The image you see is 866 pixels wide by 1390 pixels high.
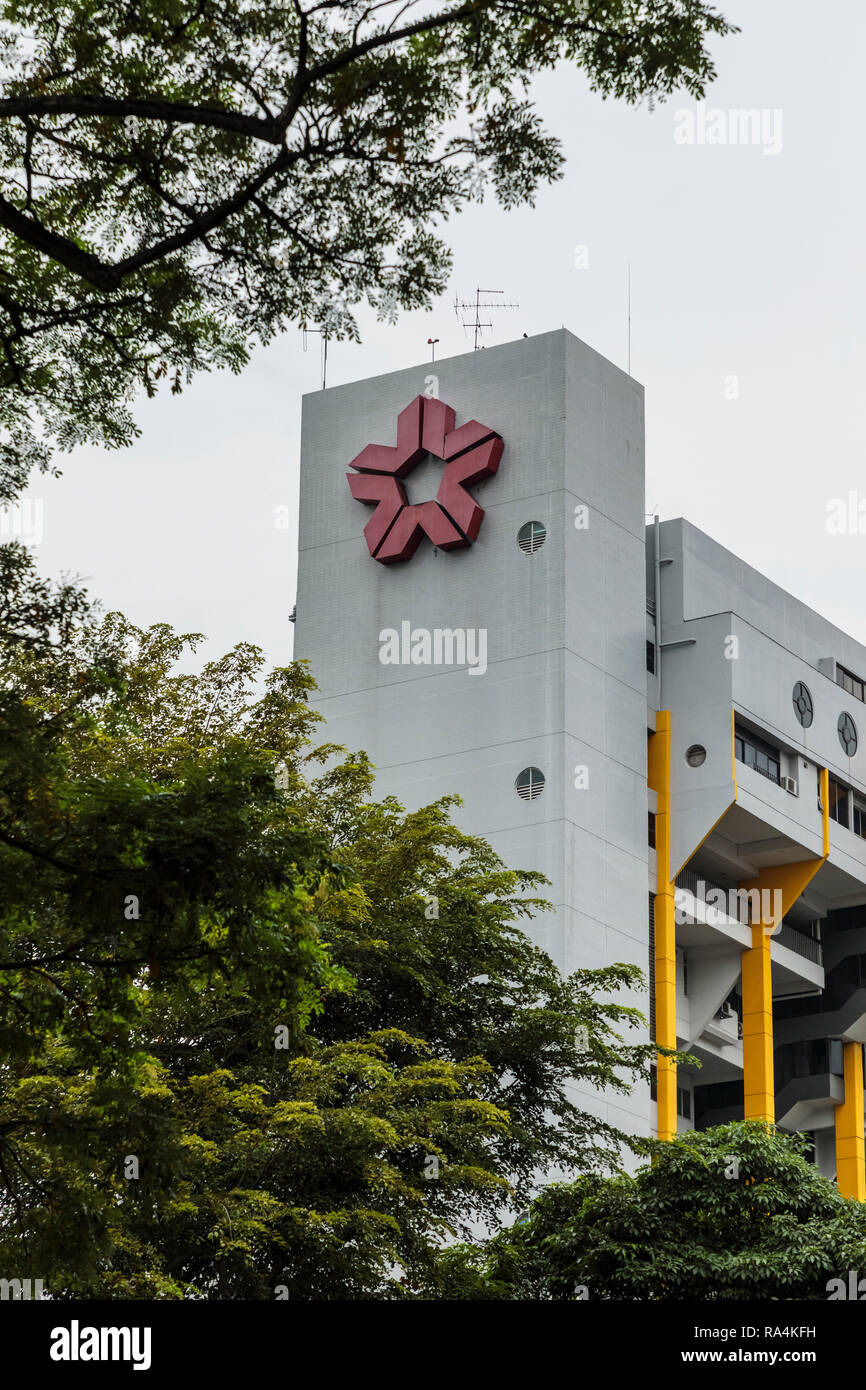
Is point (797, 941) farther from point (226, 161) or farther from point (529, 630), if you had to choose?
point (226, 161)

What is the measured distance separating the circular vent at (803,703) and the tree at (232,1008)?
832 inches

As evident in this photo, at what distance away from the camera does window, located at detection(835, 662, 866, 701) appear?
5422 centimetres

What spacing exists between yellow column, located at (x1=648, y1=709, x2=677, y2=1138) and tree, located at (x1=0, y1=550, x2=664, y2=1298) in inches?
595

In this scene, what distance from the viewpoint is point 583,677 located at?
145 feet

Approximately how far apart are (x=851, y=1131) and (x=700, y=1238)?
33.5 meters

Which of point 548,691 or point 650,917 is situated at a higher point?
point 548,691

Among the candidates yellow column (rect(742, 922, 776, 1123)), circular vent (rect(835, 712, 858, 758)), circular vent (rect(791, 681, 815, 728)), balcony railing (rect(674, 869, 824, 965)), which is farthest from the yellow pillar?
circular vent (rect(835, 712, 858, 758))

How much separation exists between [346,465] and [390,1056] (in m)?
24.1

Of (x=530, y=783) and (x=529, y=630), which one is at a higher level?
(x=529, y=630)

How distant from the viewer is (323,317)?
48.2ft

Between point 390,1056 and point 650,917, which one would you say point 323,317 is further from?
point 650,917

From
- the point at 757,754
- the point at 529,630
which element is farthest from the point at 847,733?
the point at 529,630
